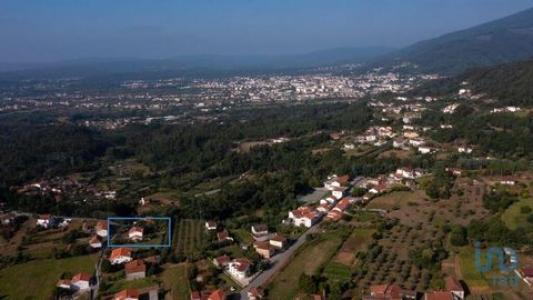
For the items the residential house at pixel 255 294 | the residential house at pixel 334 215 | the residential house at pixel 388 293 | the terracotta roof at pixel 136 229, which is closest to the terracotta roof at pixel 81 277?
the terracotta roof at pixel 136 229

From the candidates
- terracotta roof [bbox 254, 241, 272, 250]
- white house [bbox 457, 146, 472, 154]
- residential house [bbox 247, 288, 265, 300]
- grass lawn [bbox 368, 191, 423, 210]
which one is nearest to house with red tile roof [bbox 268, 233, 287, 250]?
terracotta roof [bbox 254, 241, 272, 250]

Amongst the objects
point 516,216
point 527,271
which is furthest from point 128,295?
point 516,216

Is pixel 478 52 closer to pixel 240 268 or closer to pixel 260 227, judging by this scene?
pixel 260 227

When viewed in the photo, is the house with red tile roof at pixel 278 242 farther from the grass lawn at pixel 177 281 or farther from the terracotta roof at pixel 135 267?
the terracotta roof at pixel 135 267

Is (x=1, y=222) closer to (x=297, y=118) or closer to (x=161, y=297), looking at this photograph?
(x=161, y=297)

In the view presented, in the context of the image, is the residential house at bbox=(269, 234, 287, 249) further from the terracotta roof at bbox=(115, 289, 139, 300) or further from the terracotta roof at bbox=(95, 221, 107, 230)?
the terracotta roof at bbox=(95, 221, 107, 230)

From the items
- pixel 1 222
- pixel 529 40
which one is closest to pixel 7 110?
pixel 1 222
